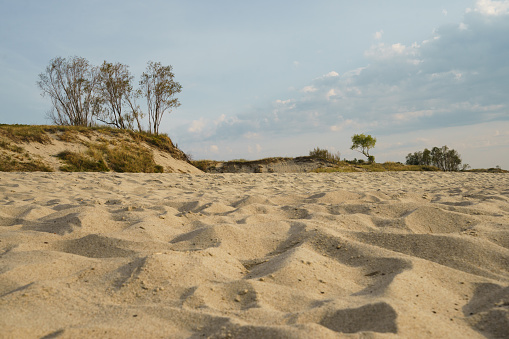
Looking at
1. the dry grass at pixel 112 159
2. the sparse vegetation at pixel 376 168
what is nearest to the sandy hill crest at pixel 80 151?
the dry grass at pixel 112 159

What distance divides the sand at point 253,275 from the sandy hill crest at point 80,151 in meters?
8.39

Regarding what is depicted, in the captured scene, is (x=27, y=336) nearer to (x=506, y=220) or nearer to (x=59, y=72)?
(x=506, y=220)

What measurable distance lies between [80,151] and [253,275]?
40.4 ft

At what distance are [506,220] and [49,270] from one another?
393cm

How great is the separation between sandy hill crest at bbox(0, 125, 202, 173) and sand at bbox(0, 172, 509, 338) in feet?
27.5

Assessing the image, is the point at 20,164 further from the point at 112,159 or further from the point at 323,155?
the point at 323,155

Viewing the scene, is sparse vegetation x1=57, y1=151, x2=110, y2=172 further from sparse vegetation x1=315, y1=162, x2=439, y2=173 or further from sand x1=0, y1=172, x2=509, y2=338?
sparse vegetation x1=315, y1=162, x2=439, y2=173

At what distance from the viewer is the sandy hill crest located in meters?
10.8

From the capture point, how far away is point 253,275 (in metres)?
2.15

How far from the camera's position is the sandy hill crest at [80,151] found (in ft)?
35.5

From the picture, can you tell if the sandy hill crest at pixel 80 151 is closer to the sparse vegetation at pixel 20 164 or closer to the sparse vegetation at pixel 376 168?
the sparse vegetation at pixel 20 164

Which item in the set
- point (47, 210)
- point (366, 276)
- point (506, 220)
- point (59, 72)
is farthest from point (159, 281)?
point (59, 72)

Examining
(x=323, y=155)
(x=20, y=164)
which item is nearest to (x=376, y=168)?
(x=323, y=155)

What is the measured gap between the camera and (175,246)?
2691 mm
